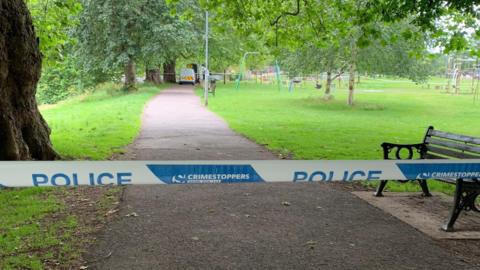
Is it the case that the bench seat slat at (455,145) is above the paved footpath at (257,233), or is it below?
above

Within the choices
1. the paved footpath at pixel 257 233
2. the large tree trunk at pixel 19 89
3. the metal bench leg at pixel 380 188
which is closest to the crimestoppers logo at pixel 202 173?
the paved footpath at pixel 257 233

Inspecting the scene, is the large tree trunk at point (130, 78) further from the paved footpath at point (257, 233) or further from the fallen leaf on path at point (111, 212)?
the fallen leaf on path at point (111, 212)

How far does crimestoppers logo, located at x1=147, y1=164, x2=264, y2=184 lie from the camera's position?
3.64 metres

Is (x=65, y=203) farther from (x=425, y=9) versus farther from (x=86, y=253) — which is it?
(x=425, y=9)

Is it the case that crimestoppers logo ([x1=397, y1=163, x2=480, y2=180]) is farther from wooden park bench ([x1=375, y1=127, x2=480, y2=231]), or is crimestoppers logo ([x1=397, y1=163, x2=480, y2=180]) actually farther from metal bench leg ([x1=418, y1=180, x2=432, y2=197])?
metal bench leg ([x1=418, y1=180, x2=432, y2=197])

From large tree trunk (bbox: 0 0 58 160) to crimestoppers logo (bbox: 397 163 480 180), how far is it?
5023 mm

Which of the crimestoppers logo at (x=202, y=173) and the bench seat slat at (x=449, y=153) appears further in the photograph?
the bench seat slat at (x=449, y=153)

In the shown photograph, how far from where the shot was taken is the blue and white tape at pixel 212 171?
3.43 meters

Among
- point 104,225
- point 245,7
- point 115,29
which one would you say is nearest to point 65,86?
point 115,29

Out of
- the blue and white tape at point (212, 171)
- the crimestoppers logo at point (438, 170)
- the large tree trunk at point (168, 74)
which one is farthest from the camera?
the large tree trunk at point (168, 74)

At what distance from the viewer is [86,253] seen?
3969 millimetres

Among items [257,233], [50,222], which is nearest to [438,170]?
[257,233]

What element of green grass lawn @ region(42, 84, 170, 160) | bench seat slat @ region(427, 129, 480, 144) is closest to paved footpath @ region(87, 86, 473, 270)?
bench seat slat @ region(427, 129, 480, 144)

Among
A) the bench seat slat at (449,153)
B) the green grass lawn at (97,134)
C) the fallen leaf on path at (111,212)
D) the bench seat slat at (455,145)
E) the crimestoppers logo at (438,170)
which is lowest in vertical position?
the green grass lawn at (97,134)
